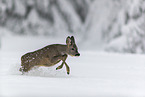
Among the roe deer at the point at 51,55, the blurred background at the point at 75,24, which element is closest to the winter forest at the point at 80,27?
the blurred background at the point at 75,24

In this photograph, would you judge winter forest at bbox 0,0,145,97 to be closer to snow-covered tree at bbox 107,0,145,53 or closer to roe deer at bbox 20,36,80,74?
snow-covered tree at bbox 107,0,145,53

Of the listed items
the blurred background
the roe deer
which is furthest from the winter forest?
the roe deer

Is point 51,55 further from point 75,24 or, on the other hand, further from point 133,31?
point 75,24

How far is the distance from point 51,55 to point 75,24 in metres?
7.34

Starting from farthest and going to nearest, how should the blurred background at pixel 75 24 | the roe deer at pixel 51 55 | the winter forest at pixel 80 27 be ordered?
the blurred background at pixel 75 24
the winter forest at pixel 80 27
the roe deer at pixel 51 55

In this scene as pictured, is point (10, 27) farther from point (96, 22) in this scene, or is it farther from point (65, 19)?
point (96, 22)

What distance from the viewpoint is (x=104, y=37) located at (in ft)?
22.1

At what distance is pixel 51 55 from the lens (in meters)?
1.56

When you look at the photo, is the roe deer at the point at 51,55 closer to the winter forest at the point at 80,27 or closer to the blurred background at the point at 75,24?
the winter forest at the point at 80,27

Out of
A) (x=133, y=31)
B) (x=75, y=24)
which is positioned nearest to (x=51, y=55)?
(x=133, y=31)

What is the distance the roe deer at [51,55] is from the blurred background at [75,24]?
4.69 meters

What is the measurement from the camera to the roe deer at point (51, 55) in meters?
1.54

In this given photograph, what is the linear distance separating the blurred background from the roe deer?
185 inches

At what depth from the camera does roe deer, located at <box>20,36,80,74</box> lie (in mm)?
1540
